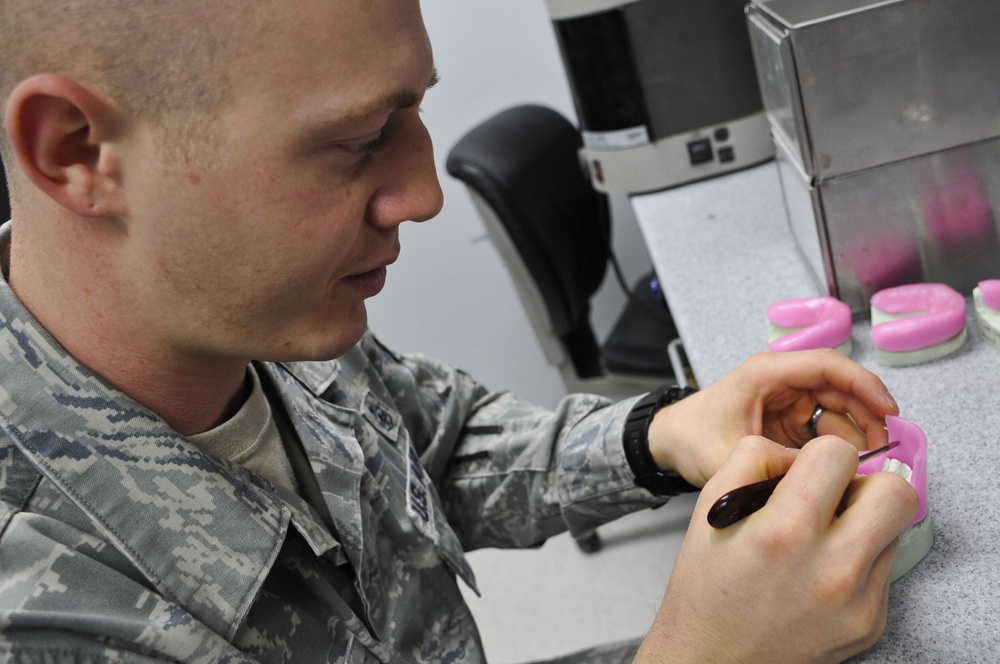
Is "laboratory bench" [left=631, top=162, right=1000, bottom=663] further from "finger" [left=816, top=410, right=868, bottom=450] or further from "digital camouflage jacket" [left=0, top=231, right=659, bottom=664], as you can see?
"digital camouflage jacket" [left=0, top=231, right=659, bottom=664]

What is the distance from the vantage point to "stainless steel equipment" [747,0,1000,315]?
0.89 meters

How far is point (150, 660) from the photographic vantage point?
0.60m

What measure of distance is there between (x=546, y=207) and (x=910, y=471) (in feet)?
3.61

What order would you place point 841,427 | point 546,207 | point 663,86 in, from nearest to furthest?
point 841,427 → point 663,86 → point 546,207

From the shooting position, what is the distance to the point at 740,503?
592 millimetres

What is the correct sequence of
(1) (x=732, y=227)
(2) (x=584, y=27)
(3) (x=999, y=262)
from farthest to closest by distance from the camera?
(2) (x=584, y=27) → (1) (x=732, y=227) → (3) (x=999, y=262)

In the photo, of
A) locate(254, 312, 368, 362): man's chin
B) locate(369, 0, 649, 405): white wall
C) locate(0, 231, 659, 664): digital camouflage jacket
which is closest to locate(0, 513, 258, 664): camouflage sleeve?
locate(0, 231, 659, 664): digital camouflage jacket

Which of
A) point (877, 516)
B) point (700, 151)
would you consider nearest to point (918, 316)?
point (877, 516)

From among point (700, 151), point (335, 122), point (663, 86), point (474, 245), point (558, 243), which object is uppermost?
point (335, 122)

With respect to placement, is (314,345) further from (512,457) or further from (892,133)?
(892,133)

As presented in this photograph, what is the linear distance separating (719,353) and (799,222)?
23 centimetres

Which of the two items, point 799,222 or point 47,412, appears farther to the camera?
point 799,222

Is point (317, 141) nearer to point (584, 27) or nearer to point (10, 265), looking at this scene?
point (10, 265)

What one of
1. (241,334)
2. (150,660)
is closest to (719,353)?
(241,334)
